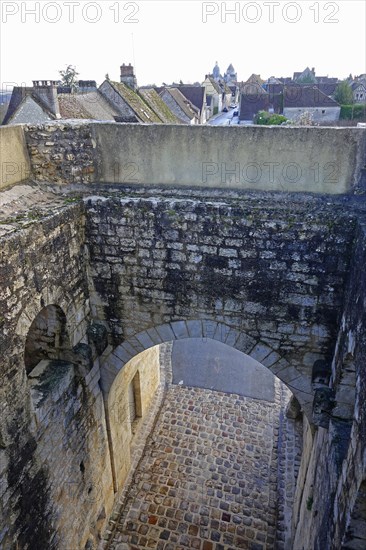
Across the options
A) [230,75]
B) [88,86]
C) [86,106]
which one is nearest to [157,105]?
[88,86]

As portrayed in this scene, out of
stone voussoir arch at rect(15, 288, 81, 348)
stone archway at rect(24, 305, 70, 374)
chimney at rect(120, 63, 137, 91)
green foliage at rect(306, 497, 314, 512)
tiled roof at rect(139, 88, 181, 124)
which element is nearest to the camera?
stone voussoir arch at rect(15, 288, 81, 348)

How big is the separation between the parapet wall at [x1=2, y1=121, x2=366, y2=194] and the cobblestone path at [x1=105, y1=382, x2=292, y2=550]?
4.88 m

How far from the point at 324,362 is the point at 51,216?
353 centimetres

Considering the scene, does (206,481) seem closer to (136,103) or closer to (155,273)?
(155,273)

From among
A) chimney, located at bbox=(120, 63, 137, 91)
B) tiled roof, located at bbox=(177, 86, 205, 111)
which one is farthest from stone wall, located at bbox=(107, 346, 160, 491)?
tiled roof, located at bbox=(177, 86, 205, 111)

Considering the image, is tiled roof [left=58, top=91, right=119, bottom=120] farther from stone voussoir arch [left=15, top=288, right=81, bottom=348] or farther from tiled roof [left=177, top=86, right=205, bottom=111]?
tiled roof [left=177, top=86, right=205, bottom=111]

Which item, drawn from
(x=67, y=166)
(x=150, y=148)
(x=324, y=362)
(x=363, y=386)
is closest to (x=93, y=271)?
(x=67, y=166)

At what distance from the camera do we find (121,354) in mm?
5566

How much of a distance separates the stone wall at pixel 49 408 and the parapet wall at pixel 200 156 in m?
0.74

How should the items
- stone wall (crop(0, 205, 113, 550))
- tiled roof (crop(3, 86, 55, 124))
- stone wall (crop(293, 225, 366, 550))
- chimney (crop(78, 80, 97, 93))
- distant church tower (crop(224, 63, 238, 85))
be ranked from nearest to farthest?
stone wall (crop(293, 225, 366, 550)), stone wall (crop(0, 205, 113, 550)), tiled roof (crop(3, 86, 55, 124)), chimney (crop(78, 80, 97, 93)), distant church tower (crop(224, 63, 238, 85))

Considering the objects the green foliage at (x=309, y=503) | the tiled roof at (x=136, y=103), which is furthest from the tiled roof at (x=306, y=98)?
the green foliage at (x=309, y=503)

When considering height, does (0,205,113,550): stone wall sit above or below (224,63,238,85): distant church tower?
below

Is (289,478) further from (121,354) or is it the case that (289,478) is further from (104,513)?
(121,354)

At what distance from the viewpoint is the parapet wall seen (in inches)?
170
